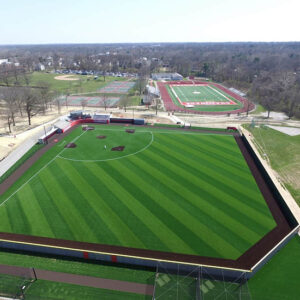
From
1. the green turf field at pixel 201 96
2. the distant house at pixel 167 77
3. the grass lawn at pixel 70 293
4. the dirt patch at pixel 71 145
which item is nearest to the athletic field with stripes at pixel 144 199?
the dirt patch at pixel 71 145

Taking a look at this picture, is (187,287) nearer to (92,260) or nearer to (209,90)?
(92,260)

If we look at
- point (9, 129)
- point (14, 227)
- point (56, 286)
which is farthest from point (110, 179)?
point (9, 129)

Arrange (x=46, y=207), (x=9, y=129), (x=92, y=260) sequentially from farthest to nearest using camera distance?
1. (x=9, y=129)
2. (x=46, y=207)
3. (x=92, y=260)

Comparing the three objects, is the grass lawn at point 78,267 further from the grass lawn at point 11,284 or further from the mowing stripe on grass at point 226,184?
the mowing stripe on grass at point 226,184

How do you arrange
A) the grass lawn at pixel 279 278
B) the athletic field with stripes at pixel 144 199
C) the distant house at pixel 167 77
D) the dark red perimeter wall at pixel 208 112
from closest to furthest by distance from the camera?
the grass lawn at pixel 279 278 → the athletic field with stripes at pixel 144 199 → the dark red perimeter wall at pixel 208 112 → the distant house at pixel 167 77

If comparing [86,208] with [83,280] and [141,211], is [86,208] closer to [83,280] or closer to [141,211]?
[141,211]

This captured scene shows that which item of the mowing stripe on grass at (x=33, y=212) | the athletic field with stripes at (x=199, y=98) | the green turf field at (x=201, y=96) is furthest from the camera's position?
the green turf field at (x=201, y=96)
